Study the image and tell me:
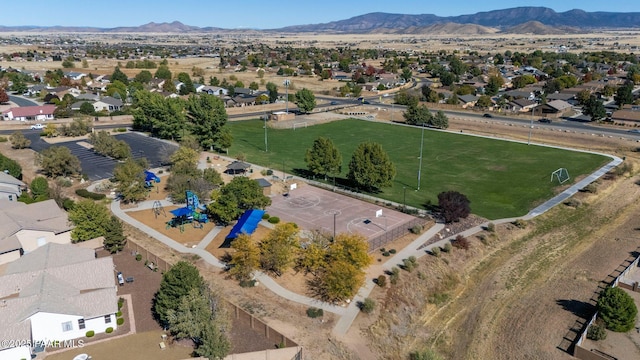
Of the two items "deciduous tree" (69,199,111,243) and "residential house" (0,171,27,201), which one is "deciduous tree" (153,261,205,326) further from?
"residential house" (0,171,27,201)

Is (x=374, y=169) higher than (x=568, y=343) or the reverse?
higher

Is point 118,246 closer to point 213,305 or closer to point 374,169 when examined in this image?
point 213,305

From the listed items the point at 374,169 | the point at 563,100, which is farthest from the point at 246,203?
the point at 563,100

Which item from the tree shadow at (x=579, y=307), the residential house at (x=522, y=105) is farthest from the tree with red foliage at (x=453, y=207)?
the residential house at (x=522, y=105)

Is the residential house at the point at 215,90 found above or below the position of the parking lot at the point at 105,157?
above

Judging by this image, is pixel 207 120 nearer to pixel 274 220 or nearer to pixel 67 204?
pixel 67 204

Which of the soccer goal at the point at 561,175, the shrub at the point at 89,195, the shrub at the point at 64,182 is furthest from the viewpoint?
the soccer goal at the point at 561,175

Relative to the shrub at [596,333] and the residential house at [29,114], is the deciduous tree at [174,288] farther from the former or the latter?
the residential house at [29,114]

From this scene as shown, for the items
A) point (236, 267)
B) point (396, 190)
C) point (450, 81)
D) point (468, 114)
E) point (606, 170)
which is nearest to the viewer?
point (236, 267)
